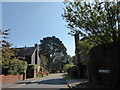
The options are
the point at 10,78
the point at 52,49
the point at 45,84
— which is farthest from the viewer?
the point at 52,49

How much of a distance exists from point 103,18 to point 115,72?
4.84m

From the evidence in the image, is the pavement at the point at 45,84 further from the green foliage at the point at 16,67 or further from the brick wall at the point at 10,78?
the green foliage at the point at 16,67

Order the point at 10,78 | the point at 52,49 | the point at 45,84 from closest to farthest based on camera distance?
the point at 45,84, the point at 10,78, the point at 52,49

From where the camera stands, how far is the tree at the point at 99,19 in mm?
12282

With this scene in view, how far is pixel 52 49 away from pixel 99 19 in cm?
5541

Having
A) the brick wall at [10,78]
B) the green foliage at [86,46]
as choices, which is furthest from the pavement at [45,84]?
the green foliage at [86,46]

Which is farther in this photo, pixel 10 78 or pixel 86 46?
pixel 10 78

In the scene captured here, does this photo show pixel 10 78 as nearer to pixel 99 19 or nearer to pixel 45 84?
pixel 45 84

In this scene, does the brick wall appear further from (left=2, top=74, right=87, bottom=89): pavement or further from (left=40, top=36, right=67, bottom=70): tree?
(left=40, top=36, right=67, bottom=70): tree

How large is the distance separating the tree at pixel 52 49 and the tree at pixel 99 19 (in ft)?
173

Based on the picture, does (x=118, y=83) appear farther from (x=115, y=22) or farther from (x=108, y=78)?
(x=115, y=22)

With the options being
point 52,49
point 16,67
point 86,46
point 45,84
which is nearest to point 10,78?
point 16,67

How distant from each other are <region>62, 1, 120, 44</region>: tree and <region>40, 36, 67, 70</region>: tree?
5287 cm

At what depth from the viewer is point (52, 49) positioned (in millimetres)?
67188
